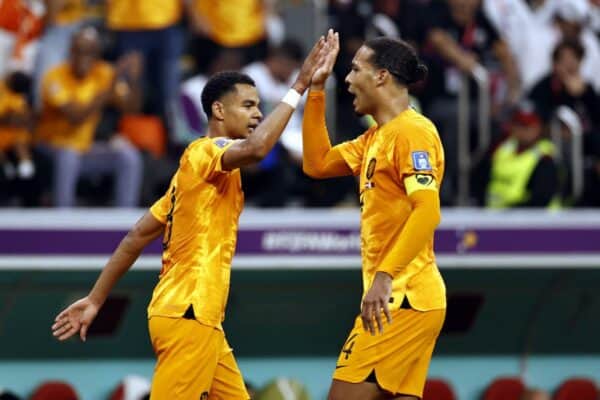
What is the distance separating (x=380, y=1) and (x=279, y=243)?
2.73 meters

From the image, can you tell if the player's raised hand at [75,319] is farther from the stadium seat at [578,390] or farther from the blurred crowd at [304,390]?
the stadium seat at [578,390]

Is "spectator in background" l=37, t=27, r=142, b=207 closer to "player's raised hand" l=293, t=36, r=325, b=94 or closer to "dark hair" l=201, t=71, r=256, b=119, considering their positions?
"dark hair" l=201, t=71, r=256, b=119

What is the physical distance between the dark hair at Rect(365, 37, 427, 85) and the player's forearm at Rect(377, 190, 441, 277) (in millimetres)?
721

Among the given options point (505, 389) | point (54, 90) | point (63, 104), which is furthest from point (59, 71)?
point (505, 389)

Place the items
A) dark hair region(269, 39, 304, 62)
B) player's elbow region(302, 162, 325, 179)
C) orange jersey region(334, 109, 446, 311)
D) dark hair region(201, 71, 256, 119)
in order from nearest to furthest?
1. orange jersey region(334, 109, 446, 311)
2. dark hair region(201, 71, 256, 119)
3. player's elbow region(302, 162, 325, 179)
4. dark hair region(269, 39, 304, 62)

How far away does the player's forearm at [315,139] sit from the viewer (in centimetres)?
765

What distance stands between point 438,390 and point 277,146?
2.39 m

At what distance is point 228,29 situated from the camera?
12.6m

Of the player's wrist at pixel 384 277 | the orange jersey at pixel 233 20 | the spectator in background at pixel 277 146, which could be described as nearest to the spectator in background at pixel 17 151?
the spectator in background at pixel 277 146

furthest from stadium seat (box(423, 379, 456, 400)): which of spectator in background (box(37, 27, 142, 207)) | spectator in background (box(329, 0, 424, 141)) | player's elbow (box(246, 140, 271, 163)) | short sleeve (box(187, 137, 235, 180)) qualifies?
player's elbow (box(246, 140, 271, 163))

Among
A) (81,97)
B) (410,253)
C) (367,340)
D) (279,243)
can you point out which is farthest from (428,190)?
(81,97)

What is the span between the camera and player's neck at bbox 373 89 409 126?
724 cm

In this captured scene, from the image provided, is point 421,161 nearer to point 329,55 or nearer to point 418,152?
point 418,152

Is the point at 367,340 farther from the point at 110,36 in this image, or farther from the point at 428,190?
the point at 110,36
